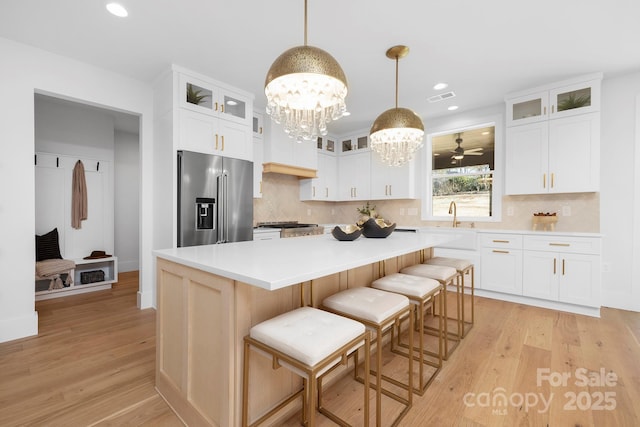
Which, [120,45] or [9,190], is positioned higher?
[120,45]

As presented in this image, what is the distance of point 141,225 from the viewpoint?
11.1ft

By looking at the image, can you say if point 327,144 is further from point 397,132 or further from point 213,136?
point 397,132

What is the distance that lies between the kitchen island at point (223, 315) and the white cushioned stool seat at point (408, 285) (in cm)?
28

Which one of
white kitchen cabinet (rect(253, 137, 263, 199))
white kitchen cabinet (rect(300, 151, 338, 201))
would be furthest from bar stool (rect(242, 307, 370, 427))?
white kitchen cabinet (rect(300, 151, 338, 201))

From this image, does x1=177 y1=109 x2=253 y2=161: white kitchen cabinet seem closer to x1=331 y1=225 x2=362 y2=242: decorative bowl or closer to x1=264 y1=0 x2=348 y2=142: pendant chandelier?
x1=264 y1=0 x2=348 y2=142: pendant chandelier

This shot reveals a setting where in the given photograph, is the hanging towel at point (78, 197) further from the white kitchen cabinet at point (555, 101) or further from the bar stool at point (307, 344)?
the white kitchen cabinet at point (555, 101)

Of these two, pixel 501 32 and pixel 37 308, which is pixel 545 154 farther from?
pixel 37 308

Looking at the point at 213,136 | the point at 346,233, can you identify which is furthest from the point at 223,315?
the point at 213,136

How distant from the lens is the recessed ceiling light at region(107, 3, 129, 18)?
7.03 feet

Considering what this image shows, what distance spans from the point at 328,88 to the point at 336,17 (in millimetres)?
970

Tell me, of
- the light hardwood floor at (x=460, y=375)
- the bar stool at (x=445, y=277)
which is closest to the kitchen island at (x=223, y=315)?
the light hardwood floor at (x=460, y=375)

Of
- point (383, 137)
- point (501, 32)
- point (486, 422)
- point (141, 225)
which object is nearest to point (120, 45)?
point (141, 225)

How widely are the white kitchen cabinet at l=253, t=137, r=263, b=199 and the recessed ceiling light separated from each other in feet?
7.19

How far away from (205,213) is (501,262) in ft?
12.3
